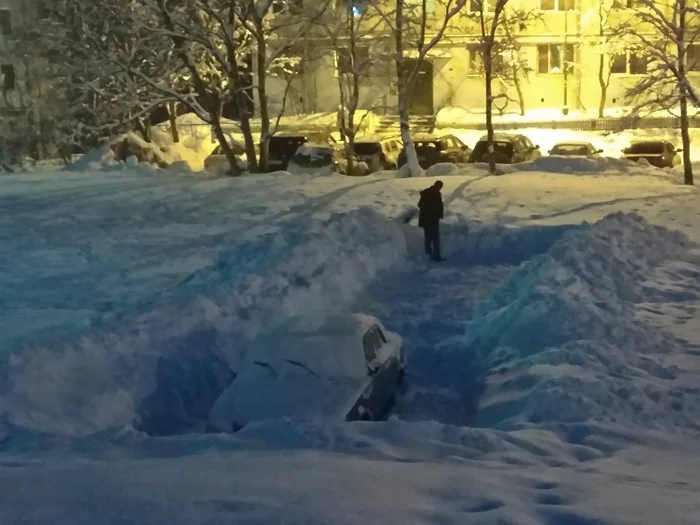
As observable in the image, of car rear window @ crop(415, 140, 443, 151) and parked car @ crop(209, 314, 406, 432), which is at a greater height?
car rear window @ crop(415, 140, 443, 151)

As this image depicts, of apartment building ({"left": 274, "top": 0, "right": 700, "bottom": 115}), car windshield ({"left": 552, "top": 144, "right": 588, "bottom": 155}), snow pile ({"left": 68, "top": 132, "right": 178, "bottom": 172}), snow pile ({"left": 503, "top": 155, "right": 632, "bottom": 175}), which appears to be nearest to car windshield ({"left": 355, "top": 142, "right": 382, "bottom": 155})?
snow pile ({"left": 503, "top": 155, "right": 632, "bottom": 175})

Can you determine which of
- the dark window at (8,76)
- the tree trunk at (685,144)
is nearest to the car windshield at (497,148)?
the tree trunk at (685,144)

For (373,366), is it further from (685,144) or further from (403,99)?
(403,99)

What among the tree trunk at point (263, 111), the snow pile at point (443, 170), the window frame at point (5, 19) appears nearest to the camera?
the snow pile at point (443, 170)

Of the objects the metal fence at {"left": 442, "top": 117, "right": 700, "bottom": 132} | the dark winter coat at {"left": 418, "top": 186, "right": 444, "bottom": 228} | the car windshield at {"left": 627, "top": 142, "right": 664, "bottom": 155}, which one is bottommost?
the dark winter coat at {"left": 418, "top": 186, "right": 444, "bottom": 228}

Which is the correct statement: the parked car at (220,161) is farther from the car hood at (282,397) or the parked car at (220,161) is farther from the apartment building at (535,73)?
the car hood at (282,397)

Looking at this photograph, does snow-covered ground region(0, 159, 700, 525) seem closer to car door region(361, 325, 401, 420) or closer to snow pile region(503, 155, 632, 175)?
car door region(361, 325, 401, 420)

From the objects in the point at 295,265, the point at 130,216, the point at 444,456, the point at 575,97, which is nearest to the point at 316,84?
the point at 575,97

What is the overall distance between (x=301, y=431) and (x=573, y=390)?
2747 millimetres

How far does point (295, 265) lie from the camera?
13641 millimetres

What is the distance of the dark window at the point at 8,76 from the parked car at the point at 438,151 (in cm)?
2340

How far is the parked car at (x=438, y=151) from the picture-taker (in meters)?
31.0

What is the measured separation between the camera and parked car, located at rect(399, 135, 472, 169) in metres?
31.0

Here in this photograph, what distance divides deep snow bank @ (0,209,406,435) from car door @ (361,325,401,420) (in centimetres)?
194
